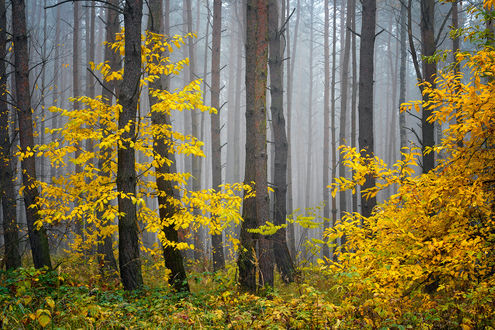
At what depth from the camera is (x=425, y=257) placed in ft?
13.6

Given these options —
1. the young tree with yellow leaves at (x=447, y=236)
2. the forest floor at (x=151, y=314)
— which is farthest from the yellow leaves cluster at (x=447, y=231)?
the forest floor at (x=151, y=314)

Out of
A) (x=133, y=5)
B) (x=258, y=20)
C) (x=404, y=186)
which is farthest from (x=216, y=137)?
(x=404, y=186)

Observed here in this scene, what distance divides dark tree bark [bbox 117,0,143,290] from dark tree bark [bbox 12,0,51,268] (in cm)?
211

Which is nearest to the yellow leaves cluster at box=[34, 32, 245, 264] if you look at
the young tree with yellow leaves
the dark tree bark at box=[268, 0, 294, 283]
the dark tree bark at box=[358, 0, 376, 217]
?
the young tree with yellow leaves

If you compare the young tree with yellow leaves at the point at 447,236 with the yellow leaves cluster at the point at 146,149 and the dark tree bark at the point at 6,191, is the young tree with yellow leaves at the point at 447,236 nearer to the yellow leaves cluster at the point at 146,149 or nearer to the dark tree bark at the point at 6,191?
the yellow leaves cluster at the point at 146,149

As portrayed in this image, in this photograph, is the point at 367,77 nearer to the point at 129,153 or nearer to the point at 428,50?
the point at 428,50

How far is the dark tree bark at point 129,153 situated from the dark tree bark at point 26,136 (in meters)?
2.11

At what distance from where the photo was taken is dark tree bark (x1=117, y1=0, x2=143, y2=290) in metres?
5.53

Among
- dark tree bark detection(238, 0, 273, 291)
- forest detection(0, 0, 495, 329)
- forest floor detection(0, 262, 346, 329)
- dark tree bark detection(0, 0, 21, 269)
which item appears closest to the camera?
forest floor detection(0, 262, 346, 329)

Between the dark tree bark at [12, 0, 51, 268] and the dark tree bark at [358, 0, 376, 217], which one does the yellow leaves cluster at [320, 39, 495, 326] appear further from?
the dark tree bark at [12, 0, 51, 268]

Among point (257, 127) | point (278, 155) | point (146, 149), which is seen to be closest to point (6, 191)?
point (146, 149)

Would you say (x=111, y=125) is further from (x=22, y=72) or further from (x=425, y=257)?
(x=425, y=257)

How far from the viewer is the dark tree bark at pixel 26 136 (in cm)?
658

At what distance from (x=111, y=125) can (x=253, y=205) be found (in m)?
2.96
